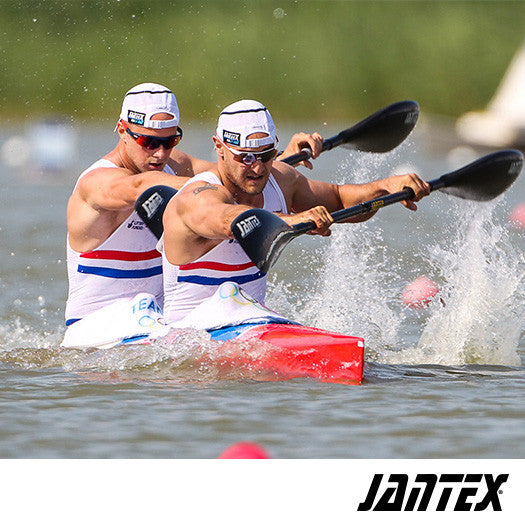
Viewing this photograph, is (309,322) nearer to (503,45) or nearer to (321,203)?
(321,203)

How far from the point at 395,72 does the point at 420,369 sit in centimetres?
2154

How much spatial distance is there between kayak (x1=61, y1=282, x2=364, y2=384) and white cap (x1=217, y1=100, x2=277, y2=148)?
801 millimetres

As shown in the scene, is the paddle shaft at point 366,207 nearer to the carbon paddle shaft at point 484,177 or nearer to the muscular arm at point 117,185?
the carbon paddle shaft at point 484,177

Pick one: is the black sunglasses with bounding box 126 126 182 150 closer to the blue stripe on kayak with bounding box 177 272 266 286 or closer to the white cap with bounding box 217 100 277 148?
the white cap with bounding box 217 100 277 148

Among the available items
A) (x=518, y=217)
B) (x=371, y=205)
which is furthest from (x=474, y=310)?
(x=518, y=217)

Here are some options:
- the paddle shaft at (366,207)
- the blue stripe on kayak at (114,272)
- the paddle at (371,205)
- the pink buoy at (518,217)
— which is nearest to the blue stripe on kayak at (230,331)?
the paddle at (371,205)

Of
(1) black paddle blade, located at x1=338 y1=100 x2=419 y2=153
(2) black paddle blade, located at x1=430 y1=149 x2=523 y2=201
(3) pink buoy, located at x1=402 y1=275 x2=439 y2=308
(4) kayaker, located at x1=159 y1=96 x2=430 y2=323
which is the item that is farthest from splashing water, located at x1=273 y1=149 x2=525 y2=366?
(4) kayaker, located at x1=159 y1=96 x2=430 y2=323

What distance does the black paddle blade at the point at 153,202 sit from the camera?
19.9 ft

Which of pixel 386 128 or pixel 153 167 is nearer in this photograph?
pixel 153 167

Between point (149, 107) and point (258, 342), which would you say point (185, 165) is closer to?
point (149, 107)

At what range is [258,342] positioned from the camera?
5.92 meters

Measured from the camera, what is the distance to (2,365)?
22.3 ft

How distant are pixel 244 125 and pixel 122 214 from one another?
1.04 meters

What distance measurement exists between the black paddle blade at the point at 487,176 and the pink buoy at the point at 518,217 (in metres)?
6.66
